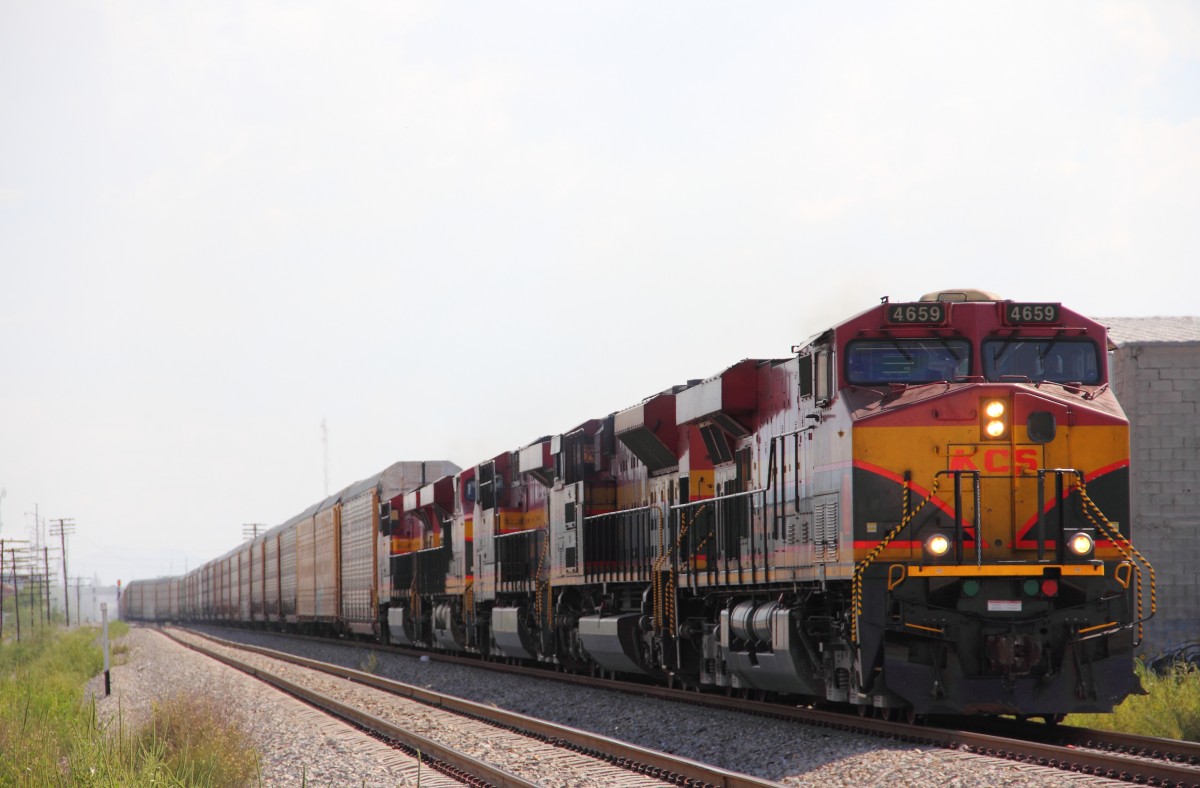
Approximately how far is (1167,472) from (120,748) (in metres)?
14.5

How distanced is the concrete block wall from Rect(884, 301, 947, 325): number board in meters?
8.78

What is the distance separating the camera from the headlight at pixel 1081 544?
10.8m

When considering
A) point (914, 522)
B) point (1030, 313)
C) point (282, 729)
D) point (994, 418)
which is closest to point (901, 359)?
point (994, 418)

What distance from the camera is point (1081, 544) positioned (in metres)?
10.8

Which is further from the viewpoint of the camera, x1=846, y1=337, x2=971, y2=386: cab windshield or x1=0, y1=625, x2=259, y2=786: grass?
x1=846, y1=337, x2=971, y2=386: cab windshield

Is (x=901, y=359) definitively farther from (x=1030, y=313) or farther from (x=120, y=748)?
(x=120, y=748)

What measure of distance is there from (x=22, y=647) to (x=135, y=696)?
83.1 feet

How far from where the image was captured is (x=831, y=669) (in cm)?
1184

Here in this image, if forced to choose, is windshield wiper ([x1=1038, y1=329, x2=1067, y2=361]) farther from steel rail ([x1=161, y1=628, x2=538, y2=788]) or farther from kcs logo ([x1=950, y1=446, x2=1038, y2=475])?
steel rail ([x1=161, y1=628, x2=538, y2=788])

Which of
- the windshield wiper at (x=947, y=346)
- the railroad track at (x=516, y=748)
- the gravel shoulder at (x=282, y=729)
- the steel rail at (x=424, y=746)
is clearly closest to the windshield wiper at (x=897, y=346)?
the windshield wiper at (x=947, y=346)

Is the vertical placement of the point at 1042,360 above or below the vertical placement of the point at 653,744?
above

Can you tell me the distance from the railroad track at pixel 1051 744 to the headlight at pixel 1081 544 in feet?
4.62

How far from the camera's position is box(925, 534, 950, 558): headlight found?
35.4 feet

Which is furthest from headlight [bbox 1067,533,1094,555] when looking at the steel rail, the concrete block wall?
the concrete block wall
